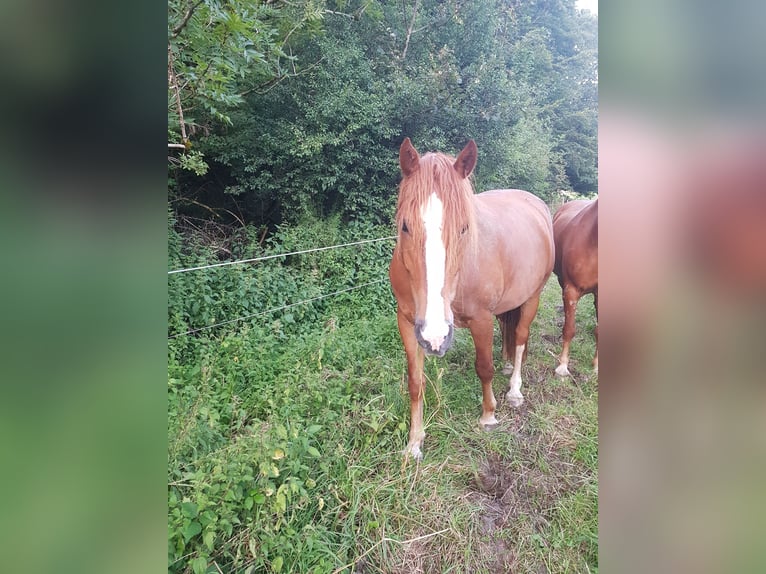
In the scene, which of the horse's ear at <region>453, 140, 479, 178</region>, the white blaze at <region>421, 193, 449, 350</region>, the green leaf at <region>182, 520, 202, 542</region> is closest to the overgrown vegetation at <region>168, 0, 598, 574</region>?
the green leaf at <region>182, 520, 202, 542</region>

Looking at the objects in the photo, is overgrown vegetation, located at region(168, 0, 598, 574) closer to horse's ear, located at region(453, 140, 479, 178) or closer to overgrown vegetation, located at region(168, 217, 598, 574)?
overgrown vegetation, located at region(168, 217, 598, 574)

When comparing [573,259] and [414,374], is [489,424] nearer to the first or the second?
[414,374]

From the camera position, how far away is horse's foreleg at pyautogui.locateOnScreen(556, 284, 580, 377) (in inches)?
42.4

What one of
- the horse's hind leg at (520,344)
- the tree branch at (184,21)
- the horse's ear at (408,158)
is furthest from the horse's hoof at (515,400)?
the tree branch at (184,21)

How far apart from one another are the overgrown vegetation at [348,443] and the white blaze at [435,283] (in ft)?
1.37

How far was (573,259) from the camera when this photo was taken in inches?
43.8

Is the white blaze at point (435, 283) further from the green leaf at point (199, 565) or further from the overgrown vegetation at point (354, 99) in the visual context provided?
the green leaf at point (199, 565)

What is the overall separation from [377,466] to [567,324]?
740 millimetres

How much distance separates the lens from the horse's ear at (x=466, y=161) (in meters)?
0.97

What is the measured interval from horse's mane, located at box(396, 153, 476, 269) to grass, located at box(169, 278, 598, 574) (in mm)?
426
